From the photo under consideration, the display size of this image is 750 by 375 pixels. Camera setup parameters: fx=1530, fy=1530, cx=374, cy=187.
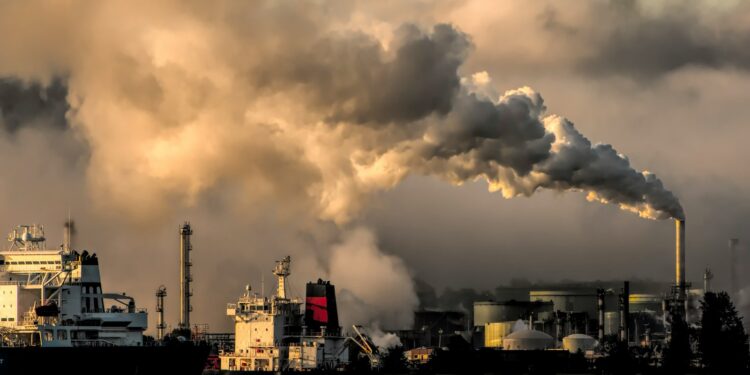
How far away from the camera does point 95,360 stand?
160m

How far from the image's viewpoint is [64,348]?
520 feet

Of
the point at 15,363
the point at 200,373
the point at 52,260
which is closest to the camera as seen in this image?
the point at 15,363

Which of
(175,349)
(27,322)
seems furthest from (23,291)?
(175,349)

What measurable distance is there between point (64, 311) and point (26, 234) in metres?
12.9

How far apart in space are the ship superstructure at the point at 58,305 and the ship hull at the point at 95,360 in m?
1.84

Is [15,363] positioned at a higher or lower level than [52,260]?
lower

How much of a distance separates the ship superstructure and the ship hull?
1845mm

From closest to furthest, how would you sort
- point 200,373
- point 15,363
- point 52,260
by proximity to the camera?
point 15,363
point 52,260
point 200,373

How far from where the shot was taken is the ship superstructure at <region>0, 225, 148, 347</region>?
16062 cm

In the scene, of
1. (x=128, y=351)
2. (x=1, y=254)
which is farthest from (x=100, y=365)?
(x=1, y=254)

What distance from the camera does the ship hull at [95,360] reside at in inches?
6117

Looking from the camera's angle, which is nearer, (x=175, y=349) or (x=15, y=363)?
(x=15, y=363)

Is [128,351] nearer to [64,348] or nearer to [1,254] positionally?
[64,348]

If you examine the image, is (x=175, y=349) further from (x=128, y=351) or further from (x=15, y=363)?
(x=15, y=363)
